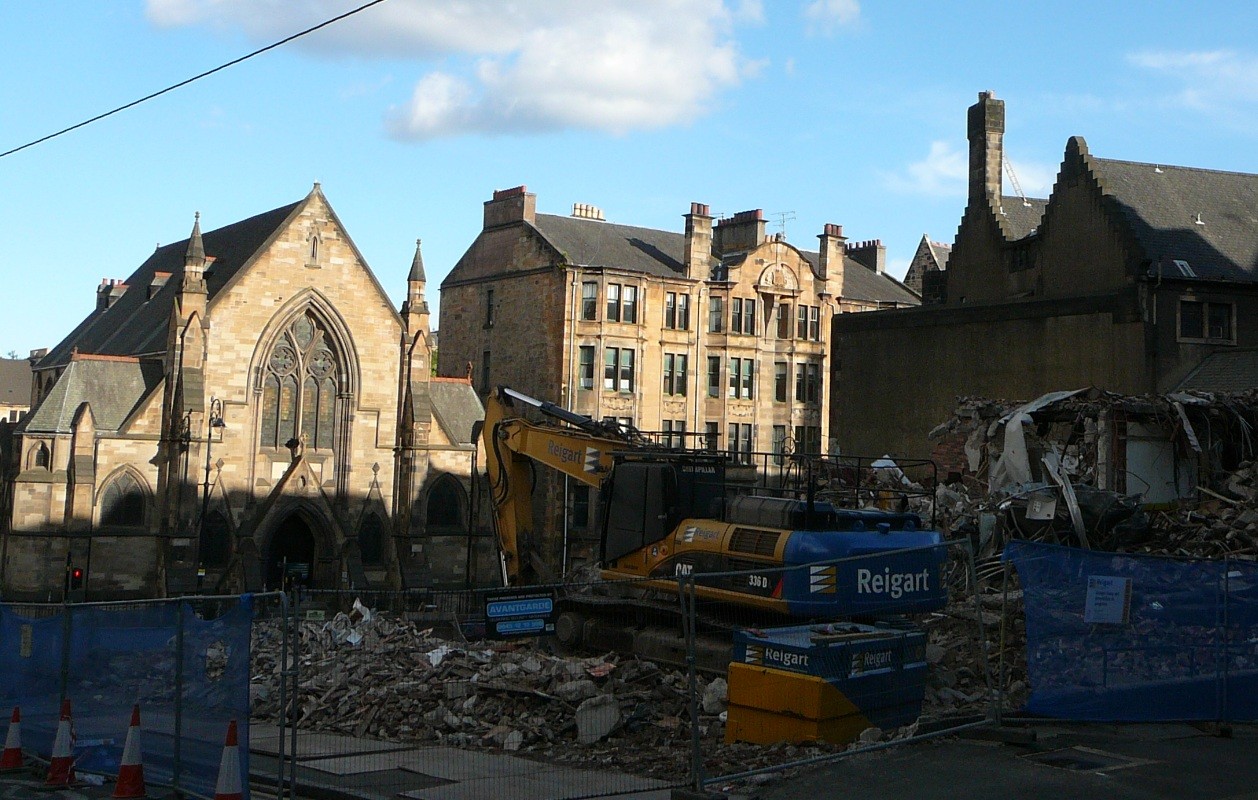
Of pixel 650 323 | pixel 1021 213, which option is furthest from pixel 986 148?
pixel 650 323

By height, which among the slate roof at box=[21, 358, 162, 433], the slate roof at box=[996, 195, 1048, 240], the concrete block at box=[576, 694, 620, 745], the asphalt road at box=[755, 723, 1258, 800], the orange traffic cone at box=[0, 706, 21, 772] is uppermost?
the slate roof at box=[996, 195, 1048, 240]

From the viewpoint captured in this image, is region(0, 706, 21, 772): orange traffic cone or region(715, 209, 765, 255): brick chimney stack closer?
region(0, 706, 21, 772): orange traffic cone

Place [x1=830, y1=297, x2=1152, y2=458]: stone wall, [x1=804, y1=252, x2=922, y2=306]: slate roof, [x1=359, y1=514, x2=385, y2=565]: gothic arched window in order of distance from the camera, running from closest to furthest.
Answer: [x1=830, y1=297, x2=1152, y2=458]: stone wall < [x1=359, y1=514, x2=385, y2=565]: gothic arched window < [x1=804, y1=252, x2=922, y2=306]: slate roof

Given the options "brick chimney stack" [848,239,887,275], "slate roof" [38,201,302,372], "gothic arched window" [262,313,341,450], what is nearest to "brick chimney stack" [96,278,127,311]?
"slate roof" [38,201,302,372]

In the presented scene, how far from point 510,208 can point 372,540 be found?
1573cm

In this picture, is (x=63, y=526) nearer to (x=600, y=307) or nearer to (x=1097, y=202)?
(x=600, y=307)

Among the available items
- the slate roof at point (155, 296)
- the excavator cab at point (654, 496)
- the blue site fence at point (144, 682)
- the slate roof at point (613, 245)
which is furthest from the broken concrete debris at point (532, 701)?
the slate roof at point (613, 245)

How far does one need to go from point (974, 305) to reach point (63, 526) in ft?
99.6

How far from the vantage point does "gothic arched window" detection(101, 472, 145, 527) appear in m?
45.2

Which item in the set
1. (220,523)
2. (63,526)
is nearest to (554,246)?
(220,523)

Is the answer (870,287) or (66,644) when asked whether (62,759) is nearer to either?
(66,644)

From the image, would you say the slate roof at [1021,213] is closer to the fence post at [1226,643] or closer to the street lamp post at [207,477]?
the street lamp post at [207,477]

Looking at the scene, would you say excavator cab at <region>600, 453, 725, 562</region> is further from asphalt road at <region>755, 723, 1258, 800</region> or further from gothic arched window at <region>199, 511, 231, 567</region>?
gothic arched window at <region>199, 511, 231, 567</region>

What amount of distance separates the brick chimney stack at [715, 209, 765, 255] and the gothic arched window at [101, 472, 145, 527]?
92.3 ft
